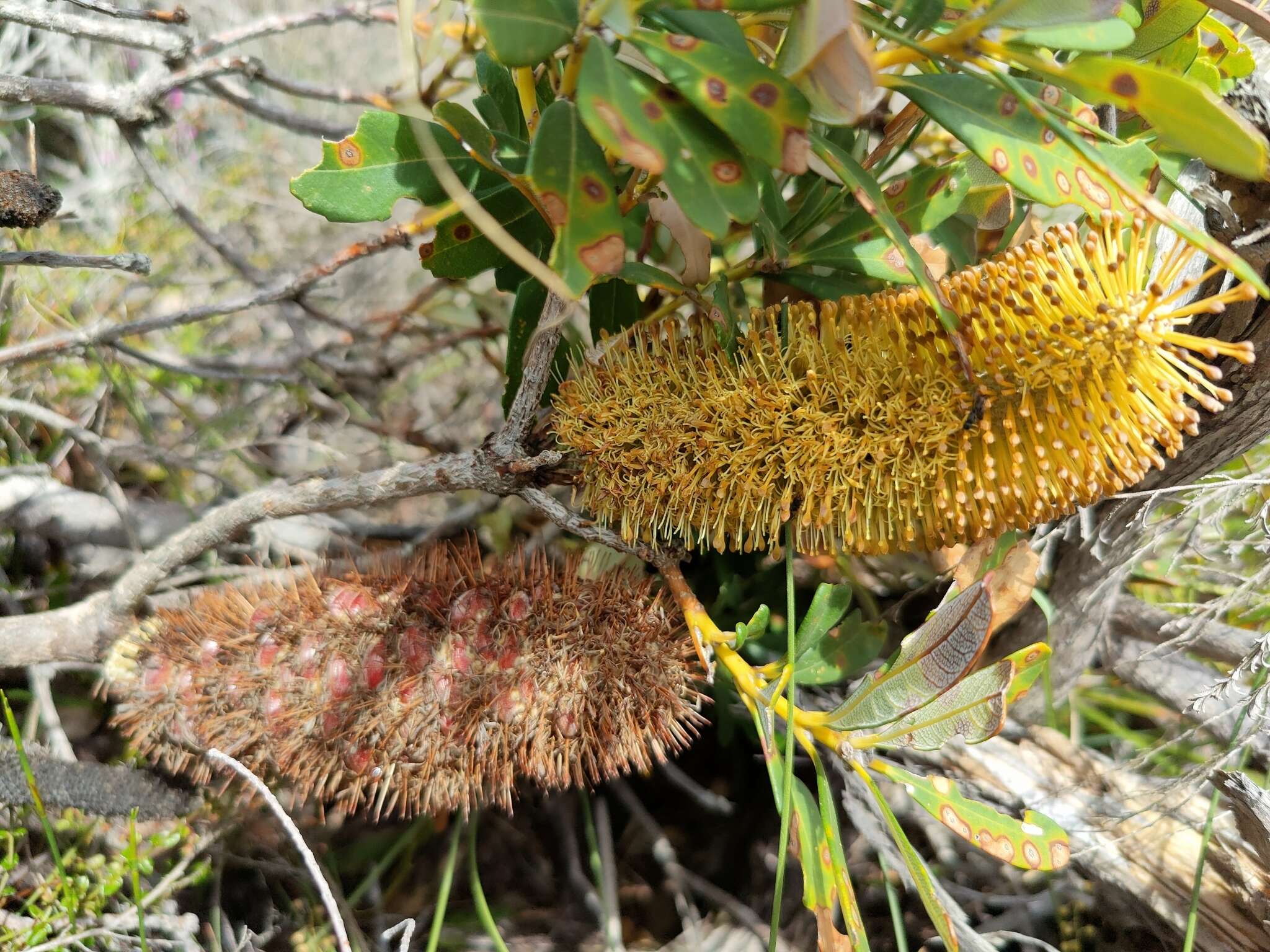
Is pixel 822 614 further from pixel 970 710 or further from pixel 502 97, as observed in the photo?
pixel 502 97

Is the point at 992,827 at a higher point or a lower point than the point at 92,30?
lower

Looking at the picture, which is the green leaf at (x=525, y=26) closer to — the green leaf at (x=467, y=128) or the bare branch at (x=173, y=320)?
the green leaf at (x=467, y=128)

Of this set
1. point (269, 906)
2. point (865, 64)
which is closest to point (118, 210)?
point (269, 906)

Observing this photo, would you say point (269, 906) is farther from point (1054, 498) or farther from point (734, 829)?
point (1054, 498)

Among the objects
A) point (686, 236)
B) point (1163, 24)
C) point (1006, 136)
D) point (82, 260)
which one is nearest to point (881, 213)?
point (1006, 136)

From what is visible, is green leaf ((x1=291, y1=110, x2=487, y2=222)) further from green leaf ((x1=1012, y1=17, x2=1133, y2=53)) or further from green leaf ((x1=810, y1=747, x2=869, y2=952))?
green leaf ((x1=810, y1=747, x2=869, y2=952))

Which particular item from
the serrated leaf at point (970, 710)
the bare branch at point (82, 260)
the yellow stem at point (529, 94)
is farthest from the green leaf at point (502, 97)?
the serrated leaf at point (970, 710)
